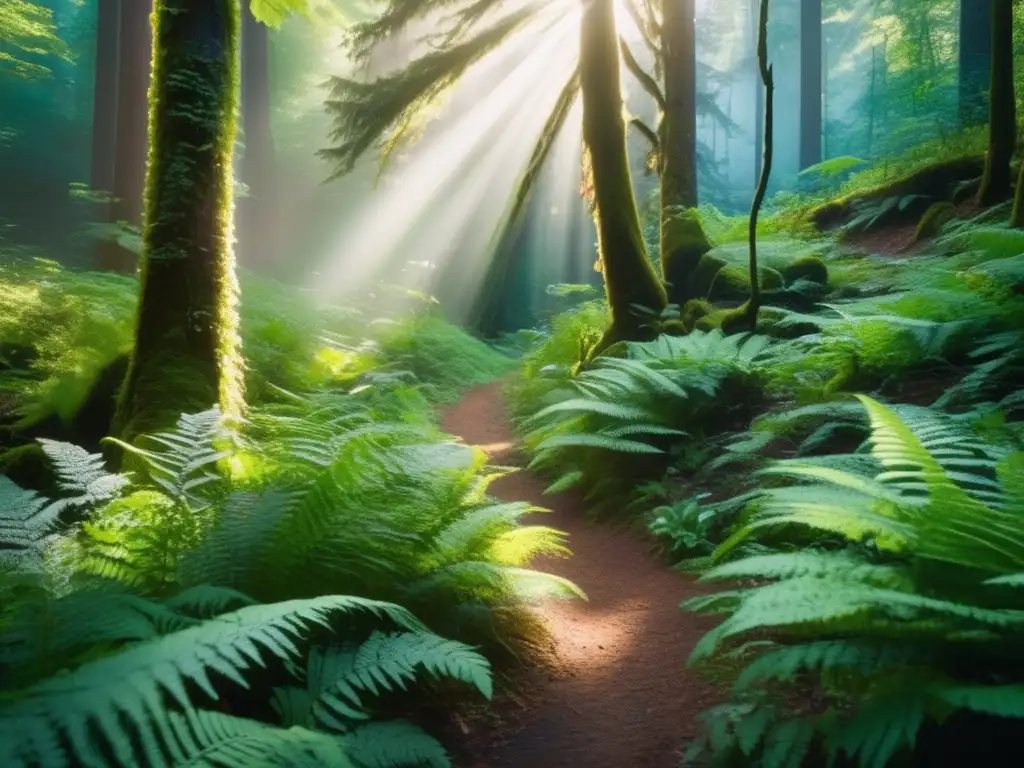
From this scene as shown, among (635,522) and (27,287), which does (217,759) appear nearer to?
(635,522)

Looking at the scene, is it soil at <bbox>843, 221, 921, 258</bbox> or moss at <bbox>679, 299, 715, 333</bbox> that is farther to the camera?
soil at <bbox>843, 221, 921, 258</bbox>

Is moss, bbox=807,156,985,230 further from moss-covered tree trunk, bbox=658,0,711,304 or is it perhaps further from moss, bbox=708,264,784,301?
moss, bbox=708,264,784,301

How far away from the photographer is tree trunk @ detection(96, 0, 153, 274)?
11.3 meters

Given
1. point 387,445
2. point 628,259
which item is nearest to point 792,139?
point 628,259

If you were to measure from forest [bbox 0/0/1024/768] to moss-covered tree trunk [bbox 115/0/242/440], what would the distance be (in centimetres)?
2

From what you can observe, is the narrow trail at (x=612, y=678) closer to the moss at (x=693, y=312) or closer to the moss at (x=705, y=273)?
the moss at (x=693, y=312)

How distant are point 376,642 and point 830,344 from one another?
4.56 meters

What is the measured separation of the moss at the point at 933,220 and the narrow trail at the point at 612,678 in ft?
24.6

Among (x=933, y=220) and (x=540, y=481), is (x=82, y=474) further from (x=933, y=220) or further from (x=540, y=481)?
(x=933, y=220)

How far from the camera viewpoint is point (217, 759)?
1.63 metres

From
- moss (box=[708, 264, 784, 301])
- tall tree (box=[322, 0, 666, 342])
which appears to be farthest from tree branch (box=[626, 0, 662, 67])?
moss (box=[708, 264, 784, 301])

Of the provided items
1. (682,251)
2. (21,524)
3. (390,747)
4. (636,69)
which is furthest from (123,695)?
(682,251)

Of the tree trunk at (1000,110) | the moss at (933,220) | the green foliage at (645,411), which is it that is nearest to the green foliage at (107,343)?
the green foliage at (645,411)

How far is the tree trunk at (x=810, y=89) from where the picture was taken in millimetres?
22531
